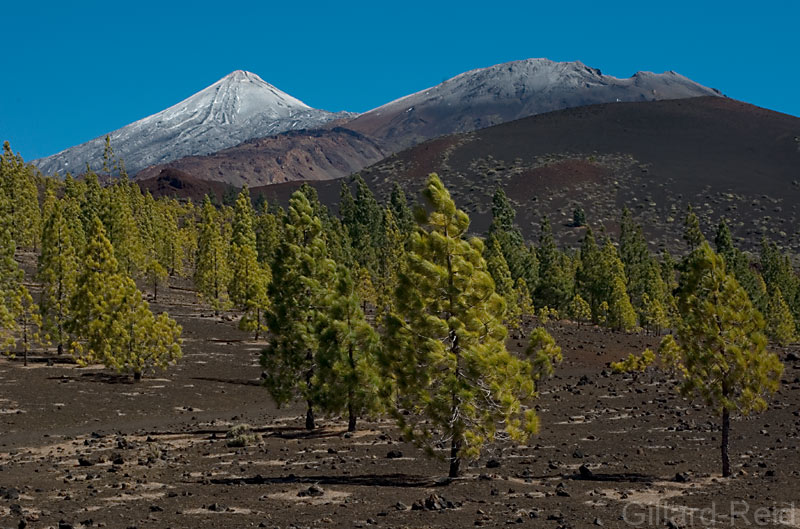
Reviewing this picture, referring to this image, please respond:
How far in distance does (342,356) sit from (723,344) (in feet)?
41.2

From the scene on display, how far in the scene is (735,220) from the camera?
168375 mm

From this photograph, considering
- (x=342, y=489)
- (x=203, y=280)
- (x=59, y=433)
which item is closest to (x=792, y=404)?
(x=342, y=489)

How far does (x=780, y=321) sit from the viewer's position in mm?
80500

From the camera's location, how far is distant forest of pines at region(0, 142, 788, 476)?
19578 millimetres

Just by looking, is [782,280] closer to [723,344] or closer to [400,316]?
[723,344]

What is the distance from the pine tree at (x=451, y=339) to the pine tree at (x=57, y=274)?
103 ft

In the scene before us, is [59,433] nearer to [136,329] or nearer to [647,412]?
[136,329]

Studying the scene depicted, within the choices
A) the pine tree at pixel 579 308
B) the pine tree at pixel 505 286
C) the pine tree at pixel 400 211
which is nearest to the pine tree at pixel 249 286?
the pine tree at pixel 505 286

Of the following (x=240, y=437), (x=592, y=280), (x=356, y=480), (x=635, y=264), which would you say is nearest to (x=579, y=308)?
(x=592, y=280)

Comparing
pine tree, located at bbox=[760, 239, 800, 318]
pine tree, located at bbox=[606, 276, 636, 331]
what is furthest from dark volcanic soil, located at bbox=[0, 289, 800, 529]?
pine tree, located at bbox=[760, 239, 800, 318]

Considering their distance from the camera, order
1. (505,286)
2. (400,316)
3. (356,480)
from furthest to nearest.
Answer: (505,286), (356,480), (400,316)

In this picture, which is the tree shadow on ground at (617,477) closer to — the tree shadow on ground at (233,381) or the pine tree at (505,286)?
the tree shadow on ground at (233,381)

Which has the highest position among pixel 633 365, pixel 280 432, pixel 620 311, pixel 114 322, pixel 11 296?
pixel 620 311

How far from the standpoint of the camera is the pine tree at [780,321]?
78500mm
